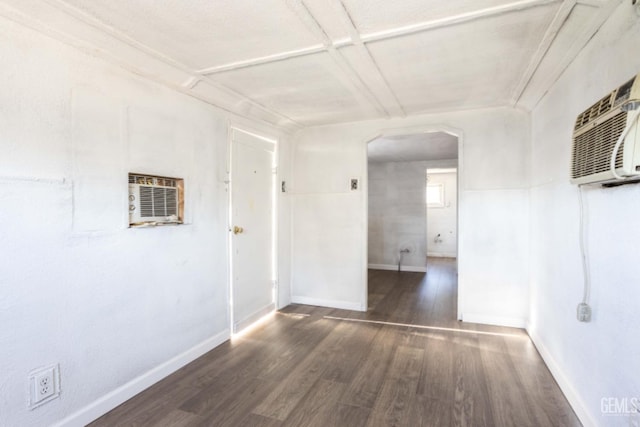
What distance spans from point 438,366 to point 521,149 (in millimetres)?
2223

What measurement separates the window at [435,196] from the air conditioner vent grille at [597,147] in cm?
687

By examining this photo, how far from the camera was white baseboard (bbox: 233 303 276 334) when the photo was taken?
10.3 feet

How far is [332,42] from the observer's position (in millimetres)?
1912

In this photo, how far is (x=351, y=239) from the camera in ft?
12.7

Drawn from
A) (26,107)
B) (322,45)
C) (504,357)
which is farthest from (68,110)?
(504,357)

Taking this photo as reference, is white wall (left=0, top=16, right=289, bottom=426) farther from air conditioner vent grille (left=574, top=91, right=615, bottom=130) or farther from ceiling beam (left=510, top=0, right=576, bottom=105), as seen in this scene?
air conditioner vent grille (left=574, top=91, right=615, bottom=130)

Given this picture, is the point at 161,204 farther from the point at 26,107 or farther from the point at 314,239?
the point at 314,239

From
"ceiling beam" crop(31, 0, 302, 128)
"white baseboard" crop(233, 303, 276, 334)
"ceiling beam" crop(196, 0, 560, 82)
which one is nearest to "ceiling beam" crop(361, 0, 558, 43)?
"ceiling beam" crop(196, 0, 560, 82)

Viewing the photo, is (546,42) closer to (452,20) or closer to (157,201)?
(452,20)

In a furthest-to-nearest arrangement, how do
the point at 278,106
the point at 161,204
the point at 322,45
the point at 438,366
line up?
the point at 278,106
the point at 438,366
the point at 161,204
the point at 322,45

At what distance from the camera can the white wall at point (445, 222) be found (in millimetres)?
8241

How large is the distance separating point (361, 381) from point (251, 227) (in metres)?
1.83

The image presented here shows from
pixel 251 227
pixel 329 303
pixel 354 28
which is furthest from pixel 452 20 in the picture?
pixel 329 303

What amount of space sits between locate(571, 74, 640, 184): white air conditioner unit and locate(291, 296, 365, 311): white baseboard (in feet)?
8.59
